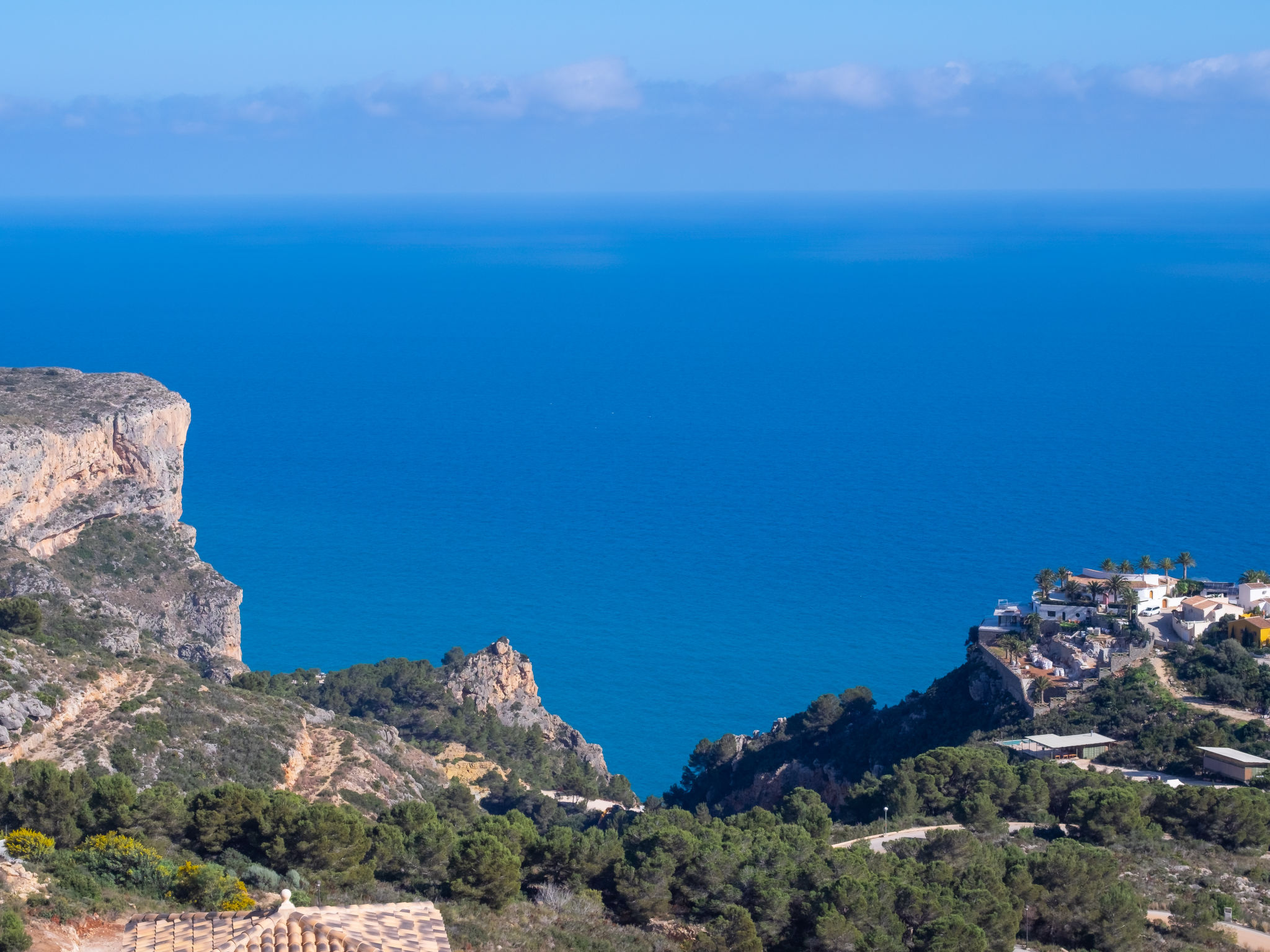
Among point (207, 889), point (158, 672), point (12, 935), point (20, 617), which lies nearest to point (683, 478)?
point (158, 672)

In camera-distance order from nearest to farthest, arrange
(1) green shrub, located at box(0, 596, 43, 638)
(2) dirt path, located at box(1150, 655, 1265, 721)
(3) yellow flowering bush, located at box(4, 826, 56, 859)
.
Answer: (3) yellow flowering bush, located at box(4, 826, 56, 859)
(2) dirt path, located at box(1150, 655, 1265, 721)
(1) green shrub, located at box(0, 596, 43, 638)

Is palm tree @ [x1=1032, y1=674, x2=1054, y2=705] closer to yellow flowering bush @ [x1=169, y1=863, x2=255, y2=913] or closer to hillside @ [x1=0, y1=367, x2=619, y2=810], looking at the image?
hillside @ [x1=0, y1=367, x2=619, y2=810]

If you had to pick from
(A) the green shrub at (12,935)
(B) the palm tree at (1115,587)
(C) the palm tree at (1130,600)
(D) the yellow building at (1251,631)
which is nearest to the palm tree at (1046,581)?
(B) the palm tree at (1115,587)

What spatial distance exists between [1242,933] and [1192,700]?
48.7 ft

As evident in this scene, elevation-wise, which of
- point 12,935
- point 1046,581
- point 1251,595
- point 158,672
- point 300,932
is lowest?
point 12,935

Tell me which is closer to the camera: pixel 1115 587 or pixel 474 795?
pixel 474 795

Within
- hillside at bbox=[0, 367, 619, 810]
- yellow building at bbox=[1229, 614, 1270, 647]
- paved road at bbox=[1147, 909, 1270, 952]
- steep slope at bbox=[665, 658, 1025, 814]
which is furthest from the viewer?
steep slope at bbox=[665, 658, 1025, 814]

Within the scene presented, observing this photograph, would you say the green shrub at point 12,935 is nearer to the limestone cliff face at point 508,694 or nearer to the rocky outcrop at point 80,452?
the limestone cliff face at point 508,694

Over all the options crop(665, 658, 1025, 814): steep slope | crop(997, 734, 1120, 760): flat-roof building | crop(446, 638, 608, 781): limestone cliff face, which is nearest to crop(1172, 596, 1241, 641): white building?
crop(665, 658, 1025, 814): steep slope

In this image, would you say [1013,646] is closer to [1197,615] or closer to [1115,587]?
[1115,587]

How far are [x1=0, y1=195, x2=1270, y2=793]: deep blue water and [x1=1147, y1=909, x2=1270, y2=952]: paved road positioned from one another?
29535mm

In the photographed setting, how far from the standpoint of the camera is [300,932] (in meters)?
15.6

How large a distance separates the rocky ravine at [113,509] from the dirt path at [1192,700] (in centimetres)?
2853

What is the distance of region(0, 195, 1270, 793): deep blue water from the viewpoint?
209ft
